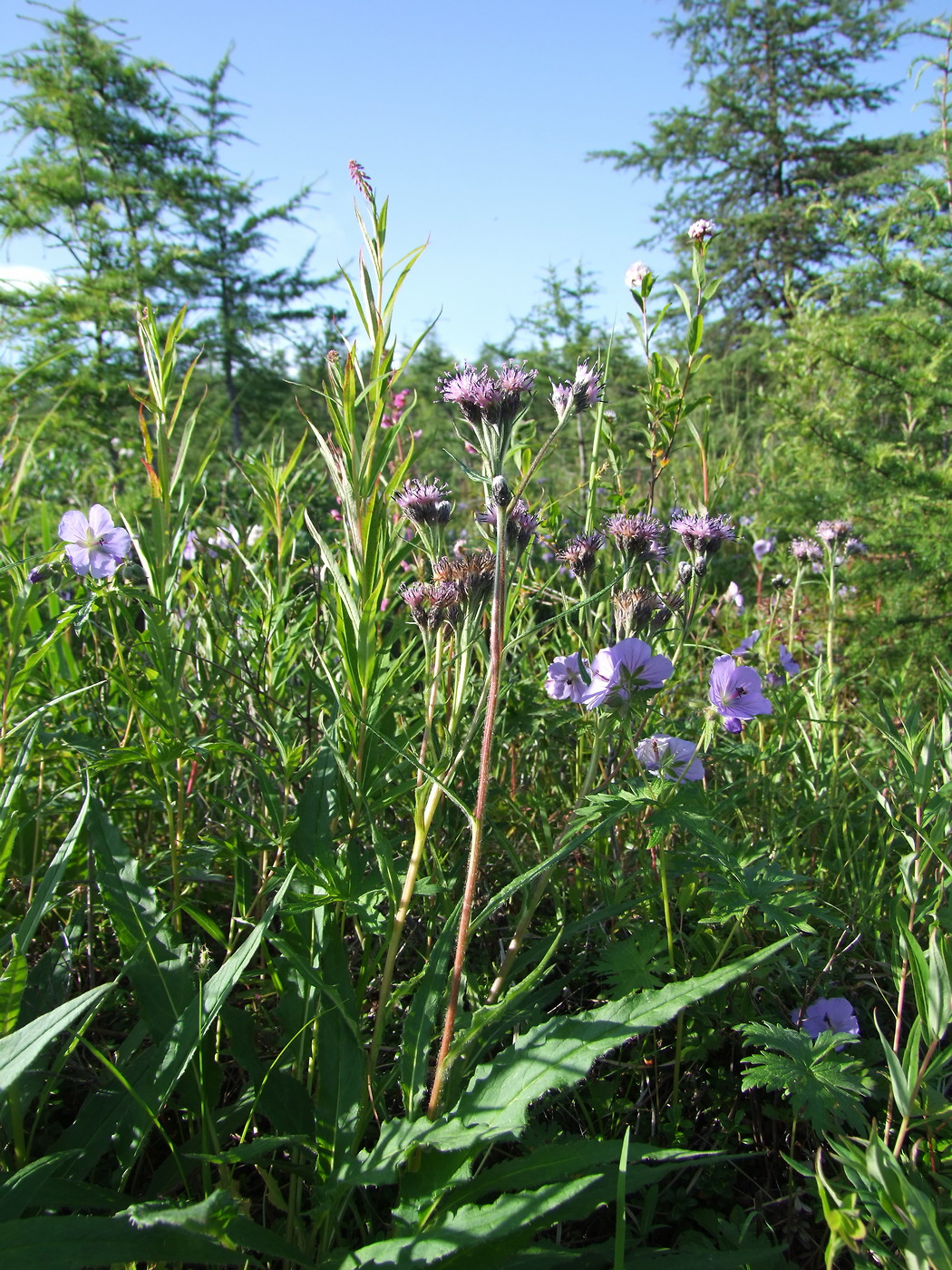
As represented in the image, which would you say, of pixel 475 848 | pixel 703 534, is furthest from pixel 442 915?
pixel 703 534

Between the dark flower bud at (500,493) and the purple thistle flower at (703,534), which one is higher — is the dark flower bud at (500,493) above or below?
above

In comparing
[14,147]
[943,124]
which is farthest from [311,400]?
[943,124]

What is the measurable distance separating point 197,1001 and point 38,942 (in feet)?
2.36

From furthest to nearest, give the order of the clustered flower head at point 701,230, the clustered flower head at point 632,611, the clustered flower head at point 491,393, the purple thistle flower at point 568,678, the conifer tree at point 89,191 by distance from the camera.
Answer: the conifer tree at point 89,191 < the clustered flower head at point 701,230 < the purple thistle flower at point 568,678 < the clustered flower head at point 632,611 < the clustered flower head at point 491,393

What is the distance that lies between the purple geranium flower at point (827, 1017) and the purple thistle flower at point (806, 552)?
5.16ft

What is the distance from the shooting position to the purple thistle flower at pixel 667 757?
Result: 4.14ft

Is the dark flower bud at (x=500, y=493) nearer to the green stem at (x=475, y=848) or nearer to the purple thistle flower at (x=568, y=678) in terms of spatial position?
the green stem at (x=475, y=848)

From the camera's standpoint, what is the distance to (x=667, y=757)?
1.27m

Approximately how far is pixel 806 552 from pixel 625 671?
5.29 ft

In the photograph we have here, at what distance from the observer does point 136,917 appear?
45.1 inches

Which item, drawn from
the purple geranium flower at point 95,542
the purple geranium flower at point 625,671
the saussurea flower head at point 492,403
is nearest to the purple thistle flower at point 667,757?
the purple geranium flower at point 625,671

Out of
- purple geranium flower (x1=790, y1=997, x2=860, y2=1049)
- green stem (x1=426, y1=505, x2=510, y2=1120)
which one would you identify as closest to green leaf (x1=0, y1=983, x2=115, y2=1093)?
green stem (x1=426, y1=505, x2=510, y2=1120)

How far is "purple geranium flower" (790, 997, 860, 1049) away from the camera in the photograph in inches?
51.7

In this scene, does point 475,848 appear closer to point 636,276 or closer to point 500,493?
point 500,493
